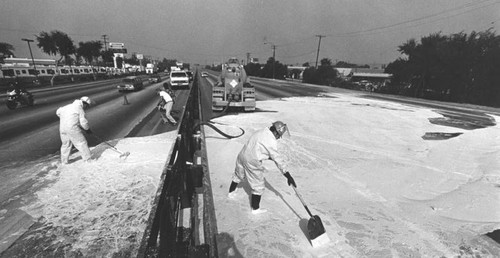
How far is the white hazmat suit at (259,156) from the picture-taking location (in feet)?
13.6

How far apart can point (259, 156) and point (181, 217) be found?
1.87 m

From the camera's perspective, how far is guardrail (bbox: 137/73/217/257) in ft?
8.05

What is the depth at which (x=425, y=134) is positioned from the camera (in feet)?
34.4

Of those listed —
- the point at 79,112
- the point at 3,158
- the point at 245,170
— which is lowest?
the point at 3,158

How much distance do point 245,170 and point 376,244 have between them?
8.21 ft

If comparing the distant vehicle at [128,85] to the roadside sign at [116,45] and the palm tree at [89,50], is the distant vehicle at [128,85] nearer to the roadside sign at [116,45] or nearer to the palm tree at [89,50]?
the palm tree at [89,50]

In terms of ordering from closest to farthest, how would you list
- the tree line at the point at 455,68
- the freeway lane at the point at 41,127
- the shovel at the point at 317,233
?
the shovel at the point at 317,233 → the freeway lane at the point at 41,127 → the tree line at the point at 455,68

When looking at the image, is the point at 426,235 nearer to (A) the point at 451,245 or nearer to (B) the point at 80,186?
(A) the point at 451,245

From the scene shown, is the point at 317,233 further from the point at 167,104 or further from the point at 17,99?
the point at 17,99

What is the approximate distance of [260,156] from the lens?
4258 millimetres

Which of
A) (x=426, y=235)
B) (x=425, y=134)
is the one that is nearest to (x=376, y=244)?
(x=426, y=235)

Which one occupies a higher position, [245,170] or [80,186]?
[245,170]

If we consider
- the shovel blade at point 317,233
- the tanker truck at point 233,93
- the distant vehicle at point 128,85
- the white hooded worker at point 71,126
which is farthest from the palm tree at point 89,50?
the shovel blade at point 317,233

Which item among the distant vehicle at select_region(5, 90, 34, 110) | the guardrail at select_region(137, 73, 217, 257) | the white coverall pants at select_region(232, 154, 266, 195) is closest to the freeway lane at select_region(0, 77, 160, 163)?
the distant vehicle at select_region(5, 90, 34, 110)
